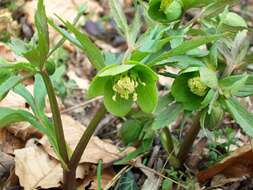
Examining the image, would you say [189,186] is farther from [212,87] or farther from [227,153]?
[212,87]

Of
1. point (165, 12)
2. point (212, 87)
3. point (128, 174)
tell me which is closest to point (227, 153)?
point (128, 174)

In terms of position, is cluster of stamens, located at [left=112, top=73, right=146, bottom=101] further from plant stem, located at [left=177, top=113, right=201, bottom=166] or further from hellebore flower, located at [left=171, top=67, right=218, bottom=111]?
plant stem, located at [left=177, top=113, right=201, bottom=166]

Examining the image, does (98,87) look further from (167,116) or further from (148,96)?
(167,116)

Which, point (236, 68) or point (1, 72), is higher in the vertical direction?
point (1, 72)

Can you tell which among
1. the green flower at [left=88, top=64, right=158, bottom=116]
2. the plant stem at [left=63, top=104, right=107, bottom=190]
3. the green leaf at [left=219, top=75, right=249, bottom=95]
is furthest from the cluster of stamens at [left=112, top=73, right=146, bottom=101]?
the green leaf at [left=219, top=75, right=249, bottom=95]

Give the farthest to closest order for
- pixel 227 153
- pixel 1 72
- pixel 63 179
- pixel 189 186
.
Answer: pixel 227 153
pixel 189 186
pixel 63 179
pixel 1 72
